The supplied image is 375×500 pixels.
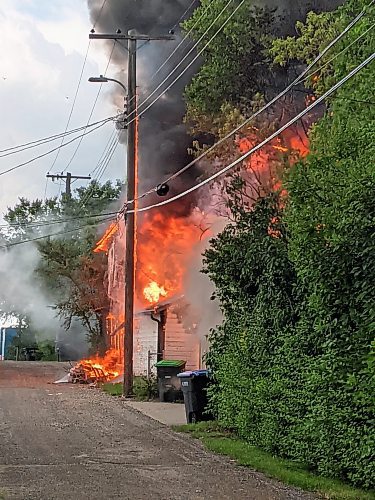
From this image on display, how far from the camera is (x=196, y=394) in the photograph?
50.5ft

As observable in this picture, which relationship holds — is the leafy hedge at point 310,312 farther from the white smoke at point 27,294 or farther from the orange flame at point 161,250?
the white smoke at point 27,294

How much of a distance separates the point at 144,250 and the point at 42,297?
2877 cm

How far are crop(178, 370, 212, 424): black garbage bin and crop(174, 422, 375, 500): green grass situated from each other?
0.69m

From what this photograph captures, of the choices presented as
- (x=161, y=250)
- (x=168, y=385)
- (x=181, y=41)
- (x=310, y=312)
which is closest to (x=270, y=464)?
(x=310, y=312)

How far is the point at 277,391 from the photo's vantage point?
37.0 ft

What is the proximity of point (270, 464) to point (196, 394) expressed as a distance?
Answer: 4813mm

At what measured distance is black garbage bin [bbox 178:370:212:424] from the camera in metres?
15.4

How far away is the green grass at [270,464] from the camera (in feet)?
29.2

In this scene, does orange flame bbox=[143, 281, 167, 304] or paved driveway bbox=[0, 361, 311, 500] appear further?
orange flame bbox=[143, 281, 167, 304]

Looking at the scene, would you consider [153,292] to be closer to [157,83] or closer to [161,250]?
[161,250]

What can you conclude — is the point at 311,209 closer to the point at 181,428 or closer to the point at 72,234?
the point at 181,428

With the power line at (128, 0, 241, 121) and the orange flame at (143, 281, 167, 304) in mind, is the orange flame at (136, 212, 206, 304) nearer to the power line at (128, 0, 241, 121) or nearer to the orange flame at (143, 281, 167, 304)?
the orange flame at (143, 281, 167, 304)

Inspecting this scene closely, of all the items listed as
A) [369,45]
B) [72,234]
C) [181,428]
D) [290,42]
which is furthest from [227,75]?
[72,234]

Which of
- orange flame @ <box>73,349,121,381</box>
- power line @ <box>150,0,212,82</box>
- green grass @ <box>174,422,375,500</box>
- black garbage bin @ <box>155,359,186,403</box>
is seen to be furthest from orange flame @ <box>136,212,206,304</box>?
green grass @ <box>174,422,375,500</box>
